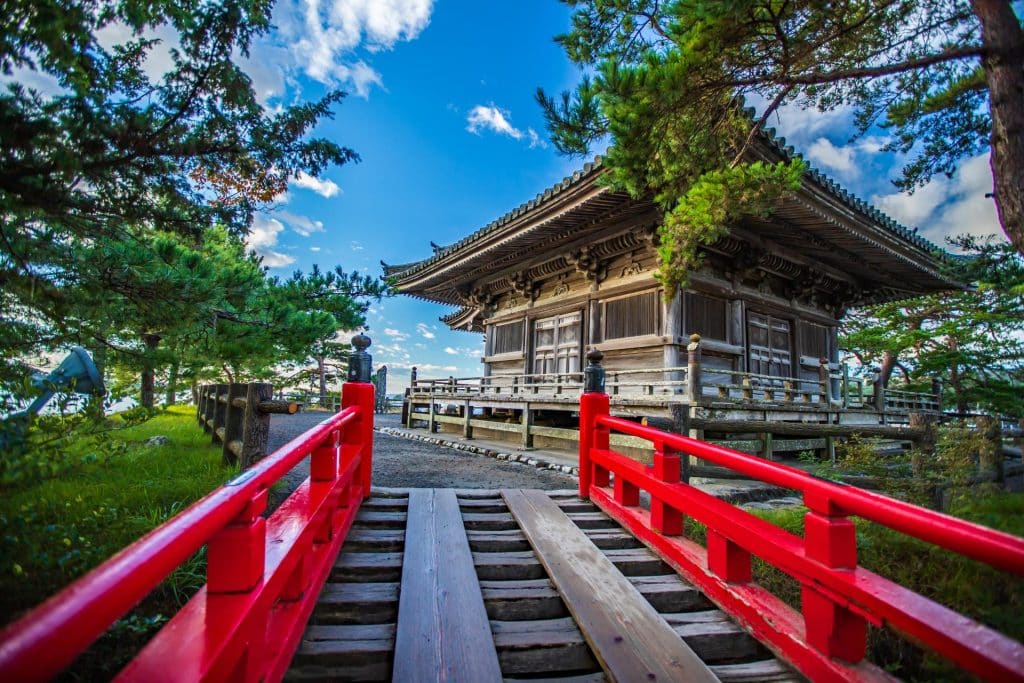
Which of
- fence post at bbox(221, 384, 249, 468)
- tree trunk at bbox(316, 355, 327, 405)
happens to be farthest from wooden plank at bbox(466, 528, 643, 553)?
tree trunk at bbox(316, 355, 327, 405)

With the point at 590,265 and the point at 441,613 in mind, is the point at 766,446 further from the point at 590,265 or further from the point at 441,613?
the point at 441,613

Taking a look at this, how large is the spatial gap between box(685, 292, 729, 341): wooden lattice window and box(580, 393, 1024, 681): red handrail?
20.1 feet

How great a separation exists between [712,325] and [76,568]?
9.38 m

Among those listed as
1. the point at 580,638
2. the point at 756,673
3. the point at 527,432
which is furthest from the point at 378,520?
the point at 527,432

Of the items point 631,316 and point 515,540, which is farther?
point 631,316

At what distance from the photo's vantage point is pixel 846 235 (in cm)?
822

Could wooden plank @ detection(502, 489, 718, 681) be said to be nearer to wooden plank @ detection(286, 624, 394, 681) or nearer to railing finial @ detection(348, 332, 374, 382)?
wooden plank @ detection(286, 624, 394, 681)

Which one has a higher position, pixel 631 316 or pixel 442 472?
pixel 631 316

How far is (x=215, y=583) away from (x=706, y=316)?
9151 mm

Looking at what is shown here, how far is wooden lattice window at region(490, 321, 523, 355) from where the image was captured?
1261 cm

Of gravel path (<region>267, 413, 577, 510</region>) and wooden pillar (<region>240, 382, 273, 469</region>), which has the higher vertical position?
wooden pillar (<region>240, 382, 273, 469</region>)

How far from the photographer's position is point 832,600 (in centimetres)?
185

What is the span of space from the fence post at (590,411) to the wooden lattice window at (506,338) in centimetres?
780

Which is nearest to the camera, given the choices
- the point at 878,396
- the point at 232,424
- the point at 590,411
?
the point at 590,411
